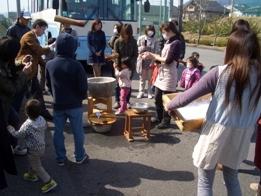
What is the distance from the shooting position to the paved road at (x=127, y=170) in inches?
118

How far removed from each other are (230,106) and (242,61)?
35 centimetres

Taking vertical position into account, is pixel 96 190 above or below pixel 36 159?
below

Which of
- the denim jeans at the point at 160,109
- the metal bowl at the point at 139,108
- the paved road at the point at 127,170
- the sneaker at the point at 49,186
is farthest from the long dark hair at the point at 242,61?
the denim jeans at the point at 160,109

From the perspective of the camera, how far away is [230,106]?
79.7 inches

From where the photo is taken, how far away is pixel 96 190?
2977mm

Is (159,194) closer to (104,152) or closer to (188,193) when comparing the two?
(188,193)

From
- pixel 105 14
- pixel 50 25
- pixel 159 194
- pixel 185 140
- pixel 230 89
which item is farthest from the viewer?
pixel 50 25

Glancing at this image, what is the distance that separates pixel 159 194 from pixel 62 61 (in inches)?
74.3

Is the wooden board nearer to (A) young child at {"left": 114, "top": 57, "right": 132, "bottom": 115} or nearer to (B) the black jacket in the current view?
(A) young child at {"left": 114, "top": 57, "right": 132, "bottom": 115}

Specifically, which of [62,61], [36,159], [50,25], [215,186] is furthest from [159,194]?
[50,25]

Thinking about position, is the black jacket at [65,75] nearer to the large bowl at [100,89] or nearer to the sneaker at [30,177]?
the sneaker at [30,177]

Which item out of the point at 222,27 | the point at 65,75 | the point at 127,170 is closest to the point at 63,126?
the point at 65,75

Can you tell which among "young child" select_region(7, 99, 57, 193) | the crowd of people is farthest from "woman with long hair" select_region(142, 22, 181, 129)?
"young child" select_region(7, 99, 57, 193)

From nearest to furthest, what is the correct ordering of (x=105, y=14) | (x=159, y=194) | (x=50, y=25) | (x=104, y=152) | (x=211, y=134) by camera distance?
(x=211, y=134) < (x=159, y=194) < (x=104, y=152) < (x=105, y=14) < (x=50, y=25)
